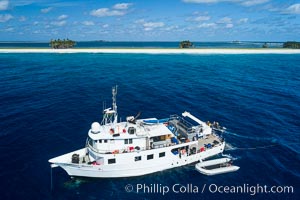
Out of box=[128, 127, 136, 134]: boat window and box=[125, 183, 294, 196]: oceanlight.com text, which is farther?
box=[128, 127, 136, 134]: boat window

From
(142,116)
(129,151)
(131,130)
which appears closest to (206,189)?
(129,151)

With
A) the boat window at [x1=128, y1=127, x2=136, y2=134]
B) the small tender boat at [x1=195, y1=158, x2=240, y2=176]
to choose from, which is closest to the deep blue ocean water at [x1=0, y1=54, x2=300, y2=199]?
the small tender boat at [x1=195, y1=158, x2=240, y2=176]

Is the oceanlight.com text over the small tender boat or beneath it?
beneath

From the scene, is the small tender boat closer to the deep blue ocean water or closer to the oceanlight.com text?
the deep blue ocean water

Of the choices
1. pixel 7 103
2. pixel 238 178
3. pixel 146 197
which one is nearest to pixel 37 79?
pixel 7 103

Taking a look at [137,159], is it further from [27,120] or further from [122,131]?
[27,120]

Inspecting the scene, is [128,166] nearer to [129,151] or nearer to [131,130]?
[129,151]
